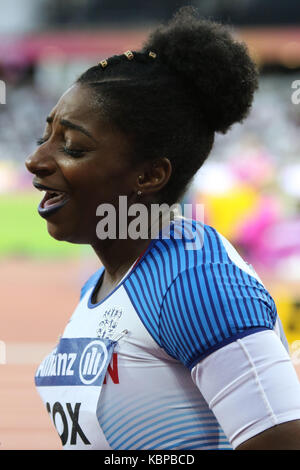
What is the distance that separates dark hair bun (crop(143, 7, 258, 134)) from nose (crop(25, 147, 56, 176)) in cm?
38

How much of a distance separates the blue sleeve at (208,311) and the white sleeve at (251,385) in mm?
25

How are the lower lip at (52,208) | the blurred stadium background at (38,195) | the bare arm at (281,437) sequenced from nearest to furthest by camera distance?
the bare arm at (281,437) < the lower lip at (52,208) < the blurred stadium background at (38,195)

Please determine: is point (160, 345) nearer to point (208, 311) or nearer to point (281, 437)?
point (208, 311)

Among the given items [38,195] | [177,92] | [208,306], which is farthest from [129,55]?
[38,195]

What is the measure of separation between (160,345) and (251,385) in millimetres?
228

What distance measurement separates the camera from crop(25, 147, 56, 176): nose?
1.92 metres

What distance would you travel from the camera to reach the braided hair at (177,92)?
1.92m

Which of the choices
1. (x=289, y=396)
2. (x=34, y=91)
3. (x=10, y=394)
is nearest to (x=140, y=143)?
(x=289, y=396)

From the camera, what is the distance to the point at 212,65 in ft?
6.44

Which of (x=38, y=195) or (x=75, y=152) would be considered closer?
(x=75, y=152)

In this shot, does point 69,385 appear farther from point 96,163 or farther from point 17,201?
point 17,201

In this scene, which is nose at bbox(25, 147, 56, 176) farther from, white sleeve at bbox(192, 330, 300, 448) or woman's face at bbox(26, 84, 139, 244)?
white sleeve at bbox(192, 330, 300, 448)

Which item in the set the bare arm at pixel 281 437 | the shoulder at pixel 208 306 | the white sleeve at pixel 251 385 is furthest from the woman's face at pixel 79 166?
the bare arm at pixel 281 437

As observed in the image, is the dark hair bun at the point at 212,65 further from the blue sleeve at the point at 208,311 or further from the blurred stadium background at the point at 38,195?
the blue sleeve at the point at 208,311
